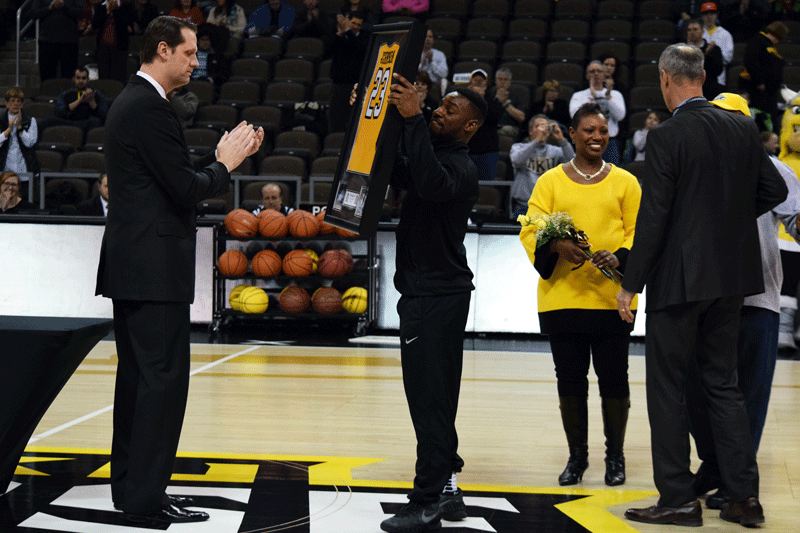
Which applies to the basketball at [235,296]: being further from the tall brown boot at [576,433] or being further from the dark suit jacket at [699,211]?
the dark suit jacket at [699,211]

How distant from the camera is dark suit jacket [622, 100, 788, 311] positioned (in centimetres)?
354

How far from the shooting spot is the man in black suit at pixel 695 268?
3.55 metres

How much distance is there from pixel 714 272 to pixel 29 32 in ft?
49.3

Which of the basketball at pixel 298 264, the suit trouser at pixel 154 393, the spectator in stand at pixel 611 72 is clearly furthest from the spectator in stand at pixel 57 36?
the suit trouser at pixel 154 393

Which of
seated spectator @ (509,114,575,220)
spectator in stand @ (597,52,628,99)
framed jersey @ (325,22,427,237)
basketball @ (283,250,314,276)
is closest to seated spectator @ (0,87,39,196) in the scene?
basketball @ (283,250,314,276)

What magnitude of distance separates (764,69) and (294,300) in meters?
6.41

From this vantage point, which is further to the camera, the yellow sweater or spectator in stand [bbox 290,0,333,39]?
spectator in stand [bbox 290,0,333,39]

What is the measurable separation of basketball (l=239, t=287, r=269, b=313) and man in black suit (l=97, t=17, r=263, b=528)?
5309 mm

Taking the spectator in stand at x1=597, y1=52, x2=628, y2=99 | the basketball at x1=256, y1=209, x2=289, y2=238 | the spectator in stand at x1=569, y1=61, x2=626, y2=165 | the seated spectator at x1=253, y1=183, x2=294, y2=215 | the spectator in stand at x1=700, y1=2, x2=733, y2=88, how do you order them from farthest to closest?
1. the spectator in stand at x1=700, y1=2, x2=733, y2=88
2. the spectator in stand at x1=597, y1=52, x2=628, y2=99
3. the spectator in stand at x1=569, y1=61, x2=626, y2=165
4. the seated spectator at x1=253, y1=183, x2=294, y2=215
5. the basketball at x1=256, y1=209, x2=289, y2=238

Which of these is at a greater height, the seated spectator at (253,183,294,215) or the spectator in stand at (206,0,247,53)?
the spectator in stand at (206,0,247,53)

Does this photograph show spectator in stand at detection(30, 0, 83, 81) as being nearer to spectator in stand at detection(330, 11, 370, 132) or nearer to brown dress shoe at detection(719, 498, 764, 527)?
spectator in stand at detection(330, 11, 370, 132)

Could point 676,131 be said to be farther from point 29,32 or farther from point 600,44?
point 29,32

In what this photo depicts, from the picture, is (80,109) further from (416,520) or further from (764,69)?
(416,520)

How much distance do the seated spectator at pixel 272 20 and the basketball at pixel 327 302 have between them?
657 cm
